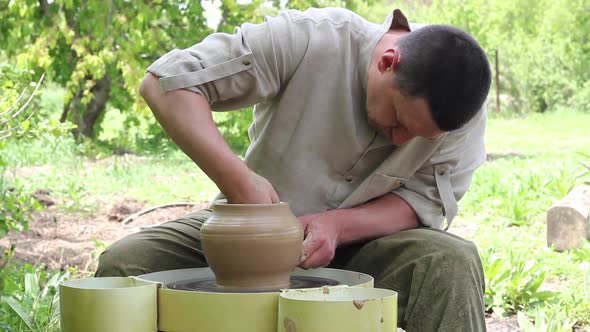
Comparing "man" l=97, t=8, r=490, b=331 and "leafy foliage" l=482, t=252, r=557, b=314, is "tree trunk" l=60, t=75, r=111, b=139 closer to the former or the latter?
"leafy foliage" l=482, t=252, r=557, b=314

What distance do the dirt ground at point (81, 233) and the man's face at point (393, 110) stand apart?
1.77m

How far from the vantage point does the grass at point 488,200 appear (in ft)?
14.1

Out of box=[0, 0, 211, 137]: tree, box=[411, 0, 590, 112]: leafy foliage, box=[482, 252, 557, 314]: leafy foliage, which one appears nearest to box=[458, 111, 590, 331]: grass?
box=[482, 252, 557, 314]: leafy foliage

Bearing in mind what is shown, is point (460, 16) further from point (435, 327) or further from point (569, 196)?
point (435, 327)

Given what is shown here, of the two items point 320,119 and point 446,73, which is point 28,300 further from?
point 446,73

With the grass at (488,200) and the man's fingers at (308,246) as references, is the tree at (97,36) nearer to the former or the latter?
the grass at (488,200)

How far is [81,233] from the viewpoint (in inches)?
264

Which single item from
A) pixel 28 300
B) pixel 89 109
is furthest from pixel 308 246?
pixel 89 109

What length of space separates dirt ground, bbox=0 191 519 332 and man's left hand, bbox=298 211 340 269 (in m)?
1.64

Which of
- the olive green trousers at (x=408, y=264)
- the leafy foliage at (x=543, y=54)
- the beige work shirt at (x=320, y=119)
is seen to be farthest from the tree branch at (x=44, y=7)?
the leafy foliage at (x=543, y=54)

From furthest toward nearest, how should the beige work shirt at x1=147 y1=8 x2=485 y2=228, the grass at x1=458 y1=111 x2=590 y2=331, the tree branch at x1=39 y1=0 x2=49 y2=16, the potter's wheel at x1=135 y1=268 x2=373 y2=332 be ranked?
the tree branch at x1=39 y1=0 x2=49 y2=16
the grass at x1=458 y1=111 x2=590 y2=331
the beige work shirt at x1=147 y1=8 x2=485 y2=228
the potter's wheel at x1=135 y1=268 x2=373 y2=332

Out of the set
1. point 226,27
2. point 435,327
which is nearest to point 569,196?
point 435,327

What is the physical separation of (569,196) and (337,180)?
3687 millimetres

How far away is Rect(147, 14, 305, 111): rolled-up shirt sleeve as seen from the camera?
2936 mm
